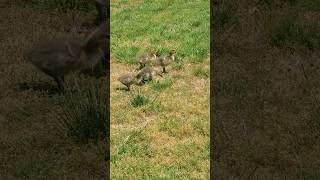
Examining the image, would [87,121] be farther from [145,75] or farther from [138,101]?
[145,75]

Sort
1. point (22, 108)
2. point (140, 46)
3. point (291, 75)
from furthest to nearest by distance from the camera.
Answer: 1. point (140, 46)
2. point (291, 75)
3. point (22, 108)

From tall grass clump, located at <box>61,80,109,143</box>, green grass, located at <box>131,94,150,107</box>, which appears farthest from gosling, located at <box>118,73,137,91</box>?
tall grass clump, located at <box>61,80,109,143</box>

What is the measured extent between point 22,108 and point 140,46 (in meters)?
4.29

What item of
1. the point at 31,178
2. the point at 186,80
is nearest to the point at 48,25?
the point at 186,80

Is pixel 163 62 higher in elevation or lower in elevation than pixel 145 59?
higher

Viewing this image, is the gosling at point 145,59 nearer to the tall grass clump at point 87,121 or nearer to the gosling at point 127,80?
the gosling at point 127,80

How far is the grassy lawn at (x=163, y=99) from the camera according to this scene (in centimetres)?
800

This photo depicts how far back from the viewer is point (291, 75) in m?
10.5

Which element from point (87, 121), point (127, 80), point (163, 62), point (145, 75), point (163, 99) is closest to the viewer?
point (87, 121)

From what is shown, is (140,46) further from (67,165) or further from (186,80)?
(67,165)

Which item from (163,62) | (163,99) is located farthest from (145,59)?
(163,99)

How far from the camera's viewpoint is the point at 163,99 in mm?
10156

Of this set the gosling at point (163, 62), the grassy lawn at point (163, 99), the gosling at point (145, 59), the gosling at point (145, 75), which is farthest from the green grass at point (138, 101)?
the gosling at point (145, 59)

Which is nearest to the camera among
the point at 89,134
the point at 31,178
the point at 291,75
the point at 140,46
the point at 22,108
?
the point at 31,178
